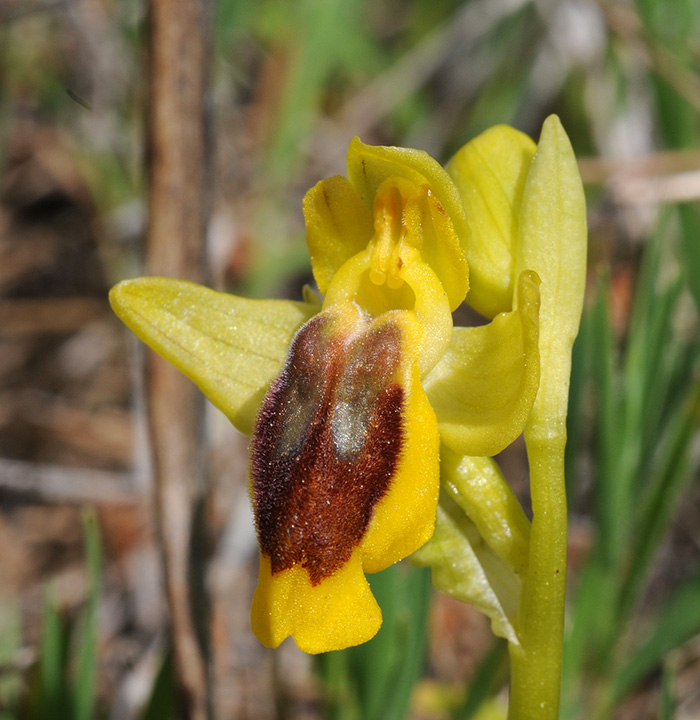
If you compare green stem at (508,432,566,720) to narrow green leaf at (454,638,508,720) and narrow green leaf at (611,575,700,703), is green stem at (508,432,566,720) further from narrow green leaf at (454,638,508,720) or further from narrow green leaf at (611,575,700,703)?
narrow green leaf at (611,575,700,703)

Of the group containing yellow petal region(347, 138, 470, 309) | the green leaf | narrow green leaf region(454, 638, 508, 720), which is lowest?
narrow green leaf region(454, 638, 508, 720)

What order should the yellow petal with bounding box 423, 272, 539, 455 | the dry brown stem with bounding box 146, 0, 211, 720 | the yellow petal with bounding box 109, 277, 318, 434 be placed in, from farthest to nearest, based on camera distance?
the dry brown stem with bounding box 146, 0, 211, 720, the yellow petal with bounding box 109, 277, 318, 434, the yellow petal with bounding box 423, 272, 539, 455

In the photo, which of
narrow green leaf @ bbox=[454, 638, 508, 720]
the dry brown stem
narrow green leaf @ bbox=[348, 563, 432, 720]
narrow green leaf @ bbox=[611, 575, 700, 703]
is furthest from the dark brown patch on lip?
narrow green leaf @ bbox=[611, 575, 700, 703]

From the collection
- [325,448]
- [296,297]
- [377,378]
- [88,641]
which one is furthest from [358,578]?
[296,297]

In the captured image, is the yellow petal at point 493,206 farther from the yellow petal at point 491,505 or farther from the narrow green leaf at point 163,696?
the narrow green leaf at point 163,696

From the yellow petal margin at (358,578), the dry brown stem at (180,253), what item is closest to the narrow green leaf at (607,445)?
the yellow petal margin at (358,578)
